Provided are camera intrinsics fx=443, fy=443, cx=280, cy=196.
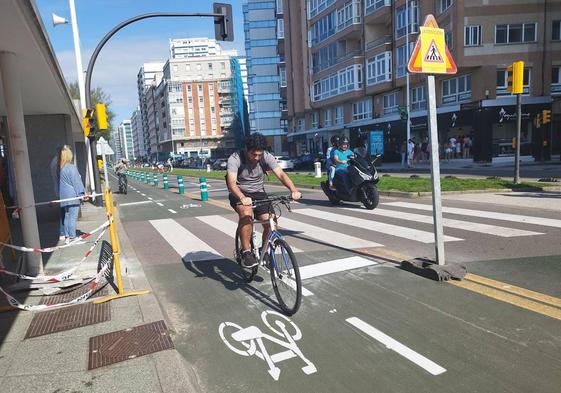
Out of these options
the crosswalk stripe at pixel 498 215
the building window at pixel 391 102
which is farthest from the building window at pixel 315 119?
the crosswalk stripe at pixel 498 215

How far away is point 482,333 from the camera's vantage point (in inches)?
152

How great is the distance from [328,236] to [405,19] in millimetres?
34537

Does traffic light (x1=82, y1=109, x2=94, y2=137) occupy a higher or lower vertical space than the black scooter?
higher

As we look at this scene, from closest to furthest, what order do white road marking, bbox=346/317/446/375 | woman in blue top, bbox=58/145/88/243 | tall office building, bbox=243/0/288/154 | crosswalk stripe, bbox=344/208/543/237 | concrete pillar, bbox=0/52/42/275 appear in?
1. white road marking, bbox=346/317/446/375
2. concrete pillar, bbox=0/52/42/275
3. crosswalk stripe, bbox=344/208/543/237
4. woman in blue top, bbox=58/145/88/243
5. tall office building, bbox=243/0/288/154

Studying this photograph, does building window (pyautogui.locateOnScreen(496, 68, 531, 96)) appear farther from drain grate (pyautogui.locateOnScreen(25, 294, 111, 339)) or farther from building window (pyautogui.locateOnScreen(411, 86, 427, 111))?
drain grate (pyautogui.locateOnScreen(25, 294, 111, 339))

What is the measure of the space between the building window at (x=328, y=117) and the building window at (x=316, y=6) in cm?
1135

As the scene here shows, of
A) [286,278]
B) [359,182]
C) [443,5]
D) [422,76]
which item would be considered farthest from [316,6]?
[286,278]

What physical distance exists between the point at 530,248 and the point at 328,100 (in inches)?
1794

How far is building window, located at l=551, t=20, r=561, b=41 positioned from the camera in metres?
31.3

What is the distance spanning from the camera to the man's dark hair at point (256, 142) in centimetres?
516

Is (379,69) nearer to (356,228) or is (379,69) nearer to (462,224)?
(462,224)

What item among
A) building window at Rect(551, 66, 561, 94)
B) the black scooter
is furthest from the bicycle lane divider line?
building window at Rect(551, 66, 561, 94)

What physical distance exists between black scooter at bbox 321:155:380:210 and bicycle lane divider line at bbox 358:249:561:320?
5851 mm

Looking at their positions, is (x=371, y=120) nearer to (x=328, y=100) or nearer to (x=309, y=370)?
(x=328, y=100)
